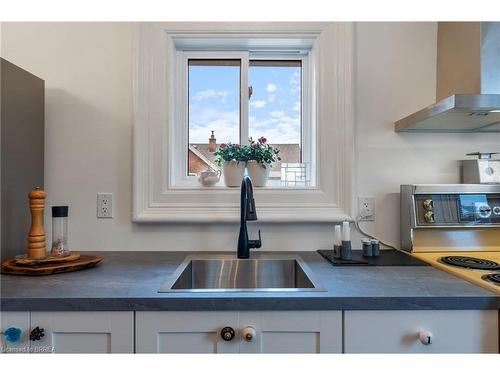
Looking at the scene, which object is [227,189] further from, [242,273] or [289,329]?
[289,329]

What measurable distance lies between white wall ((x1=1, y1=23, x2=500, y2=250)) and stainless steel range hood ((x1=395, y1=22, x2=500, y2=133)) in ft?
0.21

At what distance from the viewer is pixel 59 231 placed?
1.29 metres

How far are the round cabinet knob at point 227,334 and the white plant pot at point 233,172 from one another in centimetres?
80

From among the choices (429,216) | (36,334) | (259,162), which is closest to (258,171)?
(259,162)

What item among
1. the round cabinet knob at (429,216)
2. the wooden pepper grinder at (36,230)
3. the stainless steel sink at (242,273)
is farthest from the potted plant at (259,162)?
the wooden pepper grinder at (36,230)

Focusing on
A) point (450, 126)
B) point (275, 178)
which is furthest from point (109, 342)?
point (450, 126)

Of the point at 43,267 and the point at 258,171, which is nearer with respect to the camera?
the point at 43,267

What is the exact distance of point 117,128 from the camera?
5.13 ft

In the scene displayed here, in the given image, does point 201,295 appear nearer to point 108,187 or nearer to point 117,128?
point 108,187

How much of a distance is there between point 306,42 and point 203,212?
0.95 meters

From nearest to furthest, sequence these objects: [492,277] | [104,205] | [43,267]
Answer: [492,277], [43,267], [104,205]

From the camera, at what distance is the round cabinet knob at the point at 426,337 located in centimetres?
91

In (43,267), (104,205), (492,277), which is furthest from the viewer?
(104,205)

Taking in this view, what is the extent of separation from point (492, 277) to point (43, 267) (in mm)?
1476
